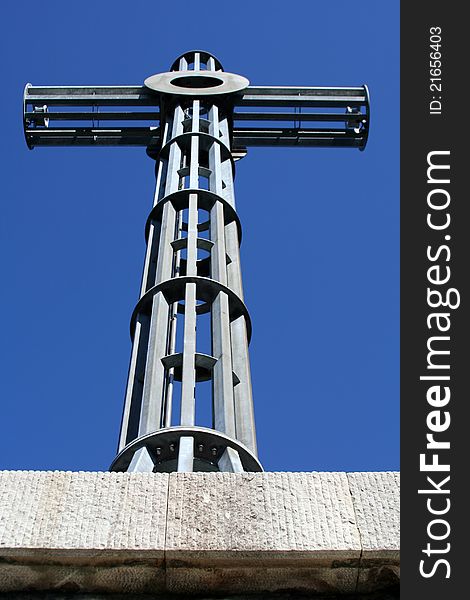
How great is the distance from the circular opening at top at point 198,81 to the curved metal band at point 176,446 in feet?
31.4

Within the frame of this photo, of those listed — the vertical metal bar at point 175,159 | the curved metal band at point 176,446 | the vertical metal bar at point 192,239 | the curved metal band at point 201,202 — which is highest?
the vertical metal bar at point 175,159

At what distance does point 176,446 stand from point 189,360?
52.5 inches

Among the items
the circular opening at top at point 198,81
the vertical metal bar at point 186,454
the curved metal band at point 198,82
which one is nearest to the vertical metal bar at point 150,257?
the vertical metal bar at point 186,454

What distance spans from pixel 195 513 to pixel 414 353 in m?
1.52

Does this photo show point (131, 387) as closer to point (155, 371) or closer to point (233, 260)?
point (155, 371)

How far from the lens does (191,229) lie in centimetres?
1258

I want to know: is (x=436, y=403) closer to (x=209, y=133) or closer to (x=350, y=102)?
(x=209, y=133)

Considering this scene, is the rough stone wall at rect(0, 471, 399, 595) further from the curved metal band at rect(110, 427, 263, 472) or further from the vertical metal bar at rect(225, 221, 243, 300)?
the vertical metal bar at rect(225, 221, 243, 300)

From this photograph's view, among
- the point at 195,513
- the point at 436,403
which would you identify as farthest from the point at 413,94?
the point at 195,513

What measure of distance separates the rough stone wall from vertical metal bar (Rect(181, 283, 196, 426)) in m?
3.14

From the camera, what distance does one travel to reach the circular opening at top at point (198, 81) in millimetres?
17766

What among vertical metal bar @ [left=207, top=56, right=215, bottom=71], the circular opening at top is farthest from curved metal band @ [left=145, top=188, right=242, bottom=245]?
vertical metal bar @ [left=207, top=56, right=215, bottom=71]

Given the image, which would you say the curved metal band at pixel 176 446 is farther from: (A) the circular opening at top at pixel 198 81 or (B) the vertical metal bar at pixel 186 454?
(A) the circular opening at top at pixel 198 81

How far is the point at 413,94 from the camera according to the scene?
9.15 meters
